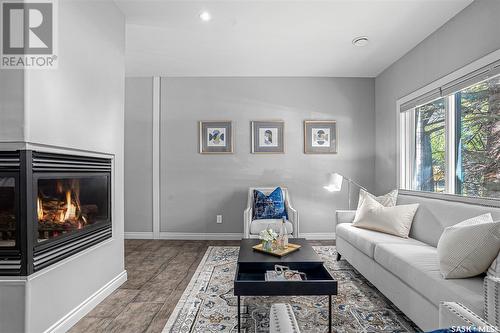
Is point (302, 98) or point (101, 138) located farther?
point (302, 98)

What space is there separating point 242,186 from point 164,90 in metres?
2.03

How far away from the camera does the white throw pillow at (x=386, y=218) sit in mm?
2939

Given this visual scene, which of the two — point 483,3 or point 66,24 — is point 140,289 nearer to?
point 66,24

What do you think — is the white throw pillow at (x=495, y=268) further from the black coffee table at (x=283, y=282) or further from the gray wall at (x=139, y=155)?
the gray wall at (x=139, y=155)

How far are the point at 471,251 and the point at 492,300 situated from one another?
490mm

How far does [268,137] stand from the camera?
4.70 metres

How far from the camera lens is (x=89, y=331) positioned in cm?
202

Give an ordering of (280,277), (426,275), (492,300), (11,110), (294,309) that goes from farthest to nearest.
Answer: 1. (294,309)
2. (280,277)
3. (426,275)
4. (11,110)
5. (492,300)

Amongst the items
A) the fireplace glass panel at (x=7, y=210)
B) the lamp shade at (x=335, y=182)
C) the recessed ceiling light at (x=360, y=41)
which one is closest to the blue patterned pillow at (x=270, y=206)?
the lamp shade at (x=335, y=182)

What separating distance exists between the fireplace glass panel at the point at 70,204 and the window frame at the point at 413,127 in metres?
3.31

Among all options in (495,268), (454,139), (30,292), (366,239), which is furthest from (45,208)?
(454,139)

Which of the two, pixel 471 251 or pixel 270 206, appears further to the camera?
pixel 270 206

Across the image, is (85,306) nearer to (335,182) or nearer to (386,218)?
(386,218)

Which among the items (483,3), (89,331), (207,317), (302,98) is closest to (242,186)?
(302,98)
